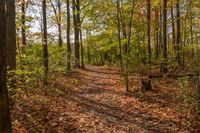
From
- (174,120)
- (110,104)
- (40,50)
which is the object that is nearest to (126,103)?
(110,104)

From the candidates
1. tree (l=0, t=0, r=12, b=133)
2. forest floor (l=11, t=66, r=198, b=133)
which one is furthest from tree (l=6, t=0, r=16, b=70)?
tree (l=0, t=0, r=12, b=133)

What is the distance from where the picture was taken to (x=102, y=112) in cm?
966

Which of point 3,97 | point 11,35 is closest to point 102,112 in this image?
point 11,35

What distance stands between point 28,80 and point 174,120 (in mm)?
4910

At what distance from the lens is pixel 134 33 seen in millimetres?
25812

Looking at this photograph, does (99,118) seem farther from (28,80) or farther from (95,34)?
(95,34)

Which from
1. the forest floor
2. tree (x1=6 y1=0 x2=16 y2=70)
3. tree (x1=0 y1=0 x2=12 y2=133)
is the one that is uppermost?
tree (x1=6 y1=0 x2=16 y2=70)

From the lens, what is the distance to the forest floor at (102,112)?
7.86 metres

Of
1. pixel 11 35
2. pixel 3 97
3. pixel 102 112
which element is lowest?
pixel 102 112

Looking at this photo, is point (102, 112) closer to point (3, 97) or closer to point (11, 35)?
point (11, 35)

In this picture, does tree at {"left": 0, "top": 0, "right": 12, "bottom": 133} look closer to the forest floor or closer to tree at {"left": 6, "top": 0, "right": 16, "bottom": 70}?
the forest floor

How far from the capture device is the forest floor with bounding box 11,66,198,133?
786 cm

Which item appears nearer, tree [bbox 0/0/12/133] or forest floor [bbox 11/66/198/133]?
tree [bbox 0/0/12/133]

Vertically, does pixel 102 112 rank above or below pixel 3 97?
below
